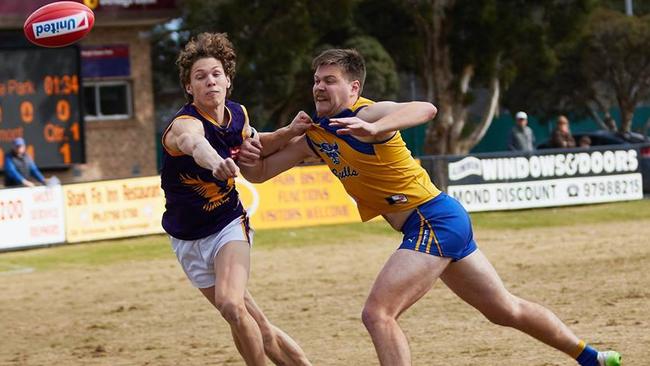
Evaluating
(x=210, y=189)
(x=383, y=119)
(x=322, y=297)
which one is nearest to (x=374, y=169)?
(x=383, y=119)

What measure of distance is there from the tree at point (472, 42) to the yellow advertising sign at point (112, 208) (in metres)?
15.1

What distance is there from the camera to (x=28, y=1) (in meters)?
28.2

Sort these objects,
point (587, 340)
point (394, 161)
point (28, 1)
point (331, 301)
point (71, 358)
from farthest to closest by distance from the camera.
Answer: point (28, 1) < point (331, 301) < point (71, 358) < point (587, 340) < point (394, 161)

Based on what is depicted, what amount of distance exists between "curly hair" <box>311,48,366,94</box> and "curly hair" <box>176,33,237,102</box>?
83cm

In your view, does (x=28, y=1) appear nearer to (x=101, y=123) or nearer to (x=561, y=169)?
(x=101, y=123)

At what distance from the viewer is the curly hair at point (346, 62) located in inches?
275

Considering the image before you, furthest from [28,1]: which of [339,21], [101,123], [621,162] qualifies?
[621,162]

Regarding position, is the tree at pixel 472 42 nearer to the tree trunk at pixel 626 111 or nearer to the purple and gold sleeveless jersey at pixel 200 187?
the tree trunk at pixel 626 111

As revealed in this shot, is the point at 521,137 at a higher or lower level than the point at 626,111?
lower

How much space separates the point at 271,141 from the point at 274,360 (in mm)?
1398

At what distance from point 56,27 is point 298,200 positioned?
1208 cm

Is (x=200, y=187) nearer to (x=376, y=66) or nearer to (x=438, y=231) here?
(x=438, y=231)

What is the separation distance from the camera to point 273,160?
766cm

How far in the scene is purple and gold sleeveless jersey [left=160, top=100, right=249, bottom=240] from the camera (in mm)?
7629
